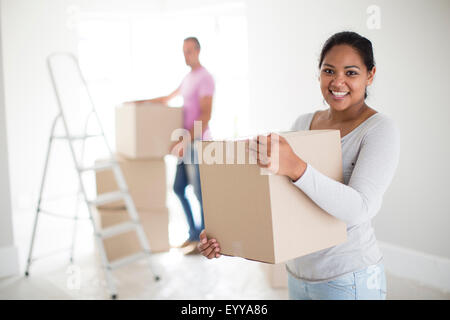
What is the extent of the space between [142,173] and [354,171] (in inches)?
81.0

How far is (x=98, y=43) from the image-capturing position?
4.29 metres

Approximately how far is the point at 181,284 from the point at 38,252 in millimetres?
1277

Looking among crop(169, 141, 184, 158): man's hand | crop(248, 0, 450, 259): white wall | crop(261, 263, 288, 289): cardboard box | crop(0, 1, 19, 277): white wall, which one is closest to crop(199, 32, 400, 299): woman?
crop(261, 263, 288, 289): cardboard box

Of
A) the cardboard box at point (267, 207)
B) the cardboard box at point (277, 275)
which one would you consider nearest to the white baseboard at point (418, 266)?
the cardboard box at point (277, 275)

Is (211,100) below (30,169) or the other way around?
the other way around

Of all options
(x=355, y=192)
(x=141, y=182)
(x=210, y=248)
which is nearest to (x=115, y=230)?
(x=141, y=182)

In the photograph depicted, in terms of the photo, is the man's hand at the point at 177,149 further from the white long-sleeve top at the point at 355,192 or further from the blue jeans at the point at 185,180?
the white long-sleeve top at the point at 355,192

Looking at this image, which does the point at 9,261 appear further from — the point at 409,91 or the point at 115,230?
the point at 409,91

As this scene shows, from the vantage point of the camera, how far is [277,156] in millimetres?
730

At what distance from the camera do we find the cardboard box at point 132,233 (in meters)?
2.67

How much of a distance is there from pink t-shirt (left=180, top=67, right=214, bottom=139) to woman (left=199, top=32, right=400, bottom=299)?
1.51 metres

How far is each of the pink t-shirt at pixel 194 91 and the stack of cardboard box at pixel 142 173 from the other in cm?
9

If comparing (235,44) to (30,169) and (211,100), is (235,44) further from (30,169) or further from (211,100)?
(30,169)

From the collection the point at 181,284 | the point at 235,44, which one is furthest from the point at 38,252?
the point at 235,44
